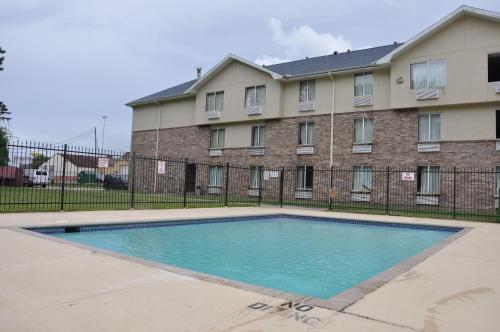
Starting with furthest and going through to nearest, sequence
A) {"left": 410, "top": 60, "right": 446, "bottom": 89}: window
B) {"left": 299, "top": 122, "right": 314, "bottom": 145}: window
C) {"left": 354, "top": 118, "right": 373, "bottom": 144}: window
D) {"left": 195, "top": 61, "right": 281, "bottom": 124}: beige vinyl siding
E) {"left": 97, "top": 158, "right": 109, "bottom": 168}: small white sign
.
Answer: {"left": 195, "top": 61, "right": 281, "bottom": 124}: beige vinyl siding, {"left": 299, "top": 122, "right": 314, "bottom": 145}: window, {"left": 354, "top": 118, "right": 373, "bottom": 144}: window, {"left": 410, "top": 60, "right": 446, "bottom": 89}: window, {"left": 97, "top": 158, "right": 109, "bottom": 168}: small white sign

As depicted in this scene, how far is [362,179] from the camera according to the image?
67.7 feet

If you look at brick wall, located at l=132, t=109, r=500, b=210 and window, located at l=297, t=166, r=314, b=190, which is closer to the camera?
brick wall, located at l=132, t=109, r=500, b=210

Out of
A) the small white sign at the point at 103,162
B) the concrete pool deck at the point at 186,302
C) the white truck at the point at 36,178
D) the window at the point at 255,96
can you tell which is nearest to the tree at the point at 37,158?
the white truck at the point at 36,178

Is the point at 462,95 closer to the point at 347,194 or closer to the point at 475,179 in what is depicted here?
the point at 475,179

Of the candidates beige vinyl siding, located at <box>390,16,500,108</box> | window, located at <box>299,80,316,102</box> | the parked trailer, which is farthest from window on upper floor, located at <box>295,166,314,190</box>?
the parked trailer

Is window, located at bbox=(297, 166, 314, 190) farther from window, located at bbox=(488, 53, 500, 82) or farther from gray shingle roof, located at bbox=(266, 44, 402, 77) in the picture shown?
window, located at bbox=(488, 53, 500, 82)

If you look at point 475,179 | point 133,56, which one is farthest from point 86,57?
point 475,179

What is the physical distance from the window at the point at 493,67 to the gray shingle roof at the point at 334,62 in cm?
522

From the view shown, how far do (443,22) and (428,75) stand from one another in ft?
Result: 7.92

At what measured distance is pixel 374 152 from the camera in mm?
20172

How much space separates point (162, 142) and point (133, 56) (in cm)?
1017

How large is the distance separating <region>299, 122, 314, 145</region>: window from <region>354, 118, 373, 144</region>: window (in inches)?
101

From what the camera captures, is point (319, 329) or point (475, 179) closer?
point (319, 329)

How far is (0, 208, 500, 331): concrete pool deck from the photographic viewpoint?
3066 millimetres
